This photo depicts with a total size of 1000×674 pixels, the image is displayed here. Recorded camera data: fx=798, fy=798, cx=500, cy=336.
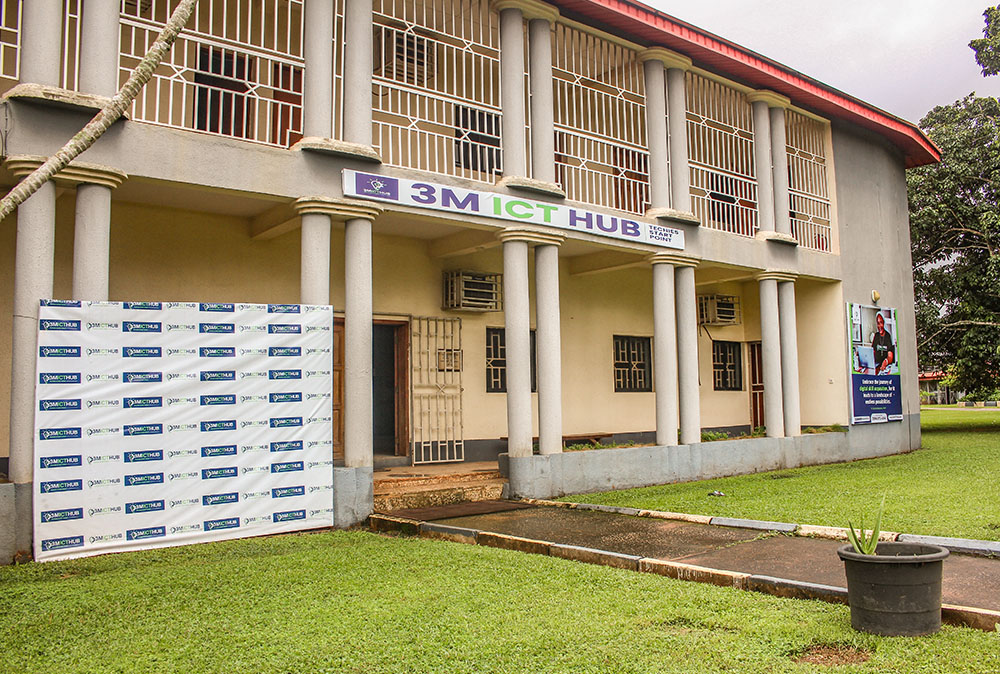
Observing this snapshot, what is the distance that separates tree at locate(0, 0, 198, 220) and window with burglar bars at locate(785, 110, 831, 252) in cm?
1306

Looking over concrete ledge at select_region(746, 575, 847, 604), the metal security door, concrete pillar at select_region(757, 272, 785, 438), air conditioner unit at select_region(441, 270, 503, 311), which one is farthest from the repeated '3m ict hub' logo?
concrete pillar at select_region(757, 272, 785, 438)

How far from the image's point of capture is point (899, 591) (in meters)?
4.20

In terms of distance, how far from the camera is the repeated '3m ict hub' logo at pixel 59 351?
690cm

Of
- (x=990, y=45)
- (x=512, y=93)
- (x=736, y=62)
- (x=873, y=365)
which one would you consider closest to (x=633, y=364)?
(x=873, y=365)

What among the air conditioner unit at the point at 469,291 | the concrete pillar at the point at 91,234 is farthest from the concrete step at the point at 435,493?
Answer: the concrete pillar at the point at 91,234

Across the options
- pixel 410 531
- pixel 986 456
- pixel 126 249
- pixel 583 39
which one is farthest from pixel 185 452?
pixel 986 456

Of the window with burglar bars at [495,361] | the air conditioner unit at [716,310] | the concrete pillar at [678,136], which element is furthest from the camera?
the air conditioner unit at [716,310]

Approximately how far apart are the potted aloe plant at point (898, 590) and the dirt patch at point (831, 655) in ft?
0.80

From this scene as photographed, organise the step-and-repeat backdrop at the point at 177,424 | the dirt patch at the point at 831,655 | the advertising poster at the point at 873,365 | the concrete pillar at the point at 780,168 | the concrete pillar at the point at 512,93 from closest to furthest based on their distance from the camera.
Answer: the dirt patch at the point at 831,655 < the step-and-repeat backdrop at the point at 177,424 < the concrete pillar at the point at 512,93 < the concrete pillar at the point at 780,168 < the advertising poster at the point at 873,365

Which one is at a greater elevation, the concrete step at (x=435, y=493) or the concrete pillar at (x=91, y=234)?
the concrete pillar at (x=91, y=234)

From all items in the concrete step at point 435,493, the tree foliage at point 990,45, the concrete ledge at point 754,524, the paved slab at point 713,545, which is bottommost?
the paved slab at point 713,545

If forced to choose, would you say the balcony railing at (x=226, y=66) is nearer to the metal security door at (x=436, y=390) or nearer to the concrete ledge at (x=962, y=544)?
the metal security door at (x=436, y=390)

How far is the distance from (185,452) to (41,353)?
1.52 metres

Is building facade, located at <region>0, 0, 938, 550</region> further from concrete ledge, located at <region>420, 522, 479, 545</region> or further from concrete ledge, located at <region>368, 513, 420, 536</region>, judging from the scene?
concrete ledge, located at <region>420, 522, 479, 545</region>
